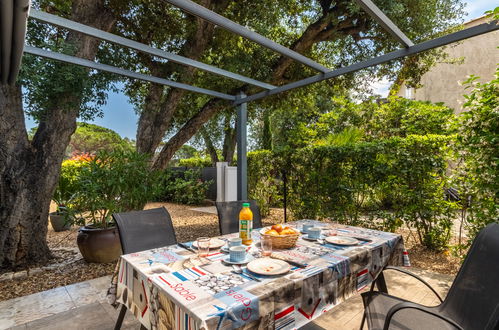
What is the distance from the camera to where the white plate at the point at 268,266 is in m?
1.38

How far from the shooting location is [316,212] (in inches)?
185

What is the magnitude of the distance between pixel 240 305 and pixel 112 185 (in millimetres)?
3209

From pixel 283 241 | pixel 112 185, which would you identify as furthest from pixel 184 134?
pixel 283 241

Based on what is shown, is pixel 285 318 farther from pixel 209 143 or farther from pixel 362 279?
pixel 209 143

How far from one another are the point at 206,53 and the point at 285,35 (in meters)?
1.90

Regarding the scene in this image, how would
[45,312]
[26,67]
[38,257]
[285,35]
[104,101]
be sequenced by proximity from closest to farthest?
[45,312] → [26,67] → [38,257] → [104,101] → [285,35]

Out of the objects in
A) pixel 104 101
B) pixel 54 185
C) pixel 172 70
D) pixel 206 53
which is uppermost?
pixel 206 53

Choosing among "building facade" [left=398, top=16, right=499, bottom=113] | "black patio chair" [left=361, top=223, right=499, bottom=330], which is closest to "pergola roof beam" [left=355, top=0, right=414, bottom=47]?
"black patio chair" [left=361, top=223, right=499, bottom=330]

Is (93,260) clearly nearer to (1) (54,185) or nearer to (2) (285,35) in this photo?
(1) (54,185)

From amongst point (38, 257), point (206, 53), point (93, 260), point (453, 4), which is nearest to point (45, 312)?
point (93, 260)

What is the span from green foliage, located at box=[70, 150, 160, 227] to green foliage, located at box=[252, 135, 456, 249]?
105 inches

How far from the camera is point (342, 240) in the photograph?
1964 mm

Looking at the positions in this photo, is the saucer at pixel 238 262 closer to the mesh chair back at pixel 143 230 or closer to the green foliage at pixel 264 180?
the mesh chair back at pixel 143 230

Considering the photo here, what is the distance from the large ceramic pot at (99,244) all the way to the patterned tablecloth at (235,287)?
2.20 m
